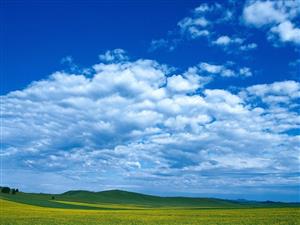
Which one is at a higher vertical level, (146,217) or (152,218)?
(146,217)

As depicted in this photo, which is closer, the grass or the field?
the grass

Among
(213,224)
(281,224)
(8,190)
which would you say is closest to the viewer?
(281,224)

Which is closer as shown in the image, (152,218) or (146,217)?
(152,218)

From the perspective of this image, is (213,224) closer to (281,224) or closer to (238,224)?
(238,224)

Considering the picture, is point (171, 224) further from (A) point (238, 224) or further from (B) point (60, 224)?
(B) point (60, 224)

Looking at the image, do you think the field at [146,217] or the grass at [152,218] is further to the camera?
the field at [146,217]

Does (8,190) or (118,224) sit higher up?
(8,190)

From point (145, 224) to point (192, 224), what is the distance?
549 centimetres

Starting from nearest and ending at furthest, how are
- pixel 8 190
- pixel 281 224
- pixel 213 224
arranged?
pixel 281 224 → pixel 213 224 → pixel 8 190

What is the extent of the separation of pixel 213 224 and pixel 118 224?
11.0m

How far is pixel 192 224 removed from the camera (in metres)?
45.8

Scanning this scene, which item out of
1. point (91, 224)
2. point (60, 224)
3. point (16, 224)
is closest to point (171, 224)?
point (91, 224)

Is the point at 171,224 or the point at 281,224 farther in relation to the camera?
the point at 171,224

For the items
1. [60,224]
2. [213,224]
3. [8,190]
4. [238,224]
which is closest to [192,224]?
[213,224]
